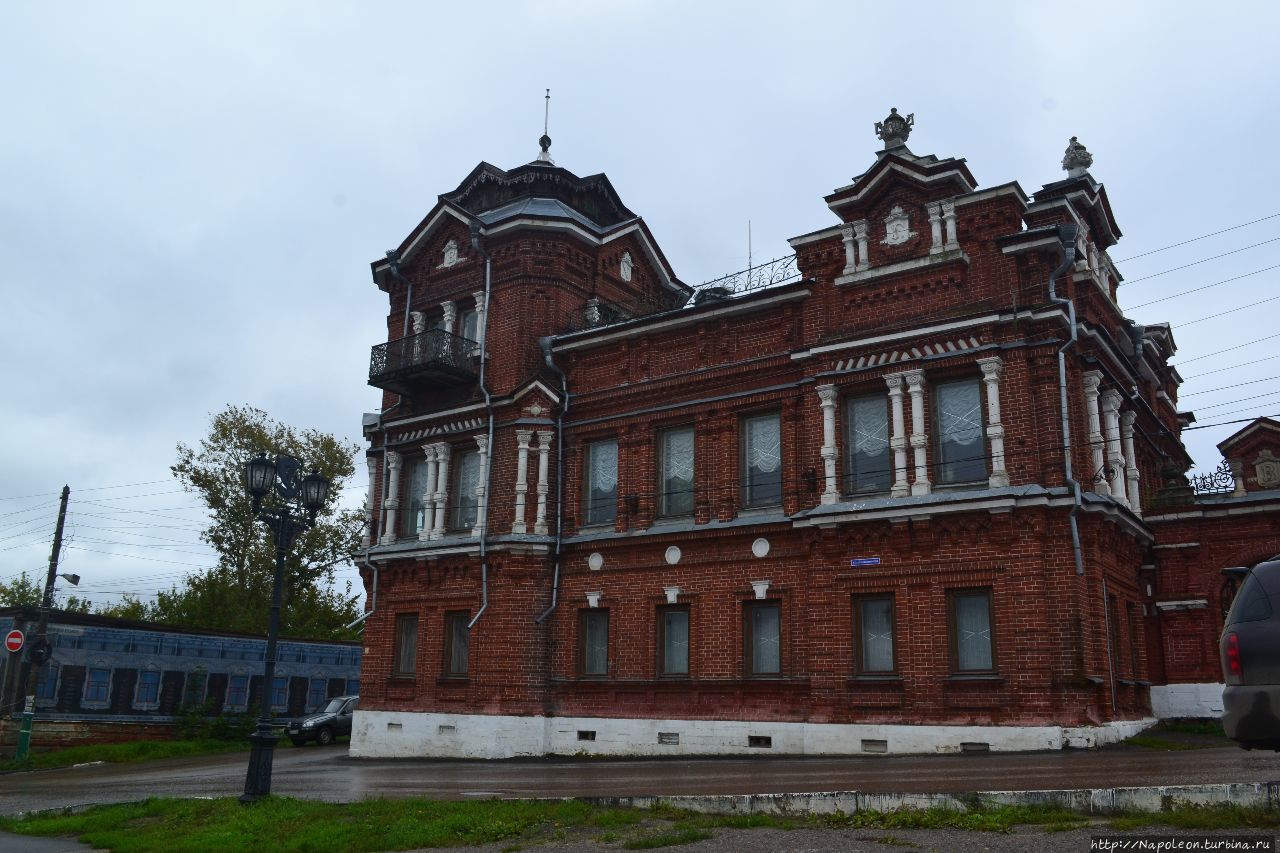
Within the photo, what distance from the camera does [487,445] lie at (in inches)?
977

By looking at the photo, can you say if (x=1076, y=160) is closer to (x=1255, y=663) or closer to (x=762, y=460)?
(x=762, y=460)

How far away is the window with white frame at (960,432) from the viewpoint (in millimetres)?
18984

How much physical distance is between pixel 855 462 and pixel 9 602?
187 feet

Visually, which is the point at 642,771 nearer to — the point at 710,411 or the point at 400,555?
the point at 710,411

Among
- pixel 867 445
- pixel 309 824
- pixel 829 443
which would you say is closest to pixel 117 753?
pixel 309 824

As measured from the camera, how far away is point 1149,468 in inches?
Answer: 977

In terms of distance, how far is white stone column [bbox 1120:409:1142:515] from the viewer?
21.8 meters

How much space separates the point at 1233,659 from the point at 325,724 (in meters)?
28.8

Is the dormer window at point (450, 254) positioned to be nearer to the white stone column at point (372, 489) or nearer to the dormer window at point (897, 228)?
the white stone column at point (372, 489)

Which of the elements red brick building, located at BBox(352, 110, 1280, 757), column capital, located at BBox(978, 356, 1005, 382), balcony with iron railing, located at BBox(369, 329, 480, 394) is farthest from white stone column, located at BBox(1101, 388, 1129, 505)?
balcony with iron railing, located at BBox(369, 329, 480, 394)

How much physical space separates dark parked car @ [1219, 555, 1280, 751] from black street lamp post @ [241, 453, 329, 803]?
10842 millimetres

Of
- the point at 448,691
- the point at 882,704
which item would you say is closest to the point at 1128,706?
the point at 882,704

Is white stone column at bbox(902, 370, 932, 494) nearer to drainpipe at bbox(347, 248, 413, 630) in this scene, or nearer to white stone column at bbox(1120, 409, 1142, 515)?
white stone column at bbox(1120, 409, 1142, 515)

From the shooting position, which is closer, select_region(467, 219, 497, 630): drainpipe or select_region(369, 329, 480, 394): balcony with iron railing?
select_region(467, 219, 497, 630): drainpipe
